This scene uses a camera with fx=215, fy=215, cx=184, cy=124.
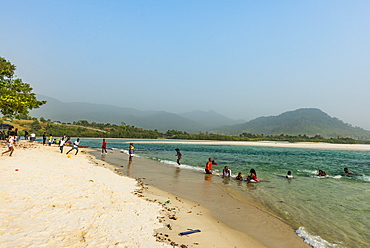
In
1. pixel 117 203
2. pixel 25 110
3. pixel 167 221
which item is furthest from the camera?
pixel 25 110

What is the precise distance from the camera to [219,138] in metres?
119

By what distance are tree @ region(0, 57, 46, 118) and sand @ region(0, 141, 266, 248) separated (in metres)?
16.8

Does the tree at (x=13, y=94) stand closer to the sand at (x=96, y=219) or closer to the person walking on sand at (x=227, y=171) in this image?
the sand at (x=96, y=219)

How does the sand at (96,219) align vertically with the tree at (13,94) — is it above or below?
below

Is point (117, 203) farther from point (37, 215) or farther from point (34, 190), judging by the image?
point (34, 190)

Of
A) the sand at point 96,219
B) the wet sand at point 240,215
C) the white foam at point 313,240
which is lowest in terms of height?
the wet sand at point 240,215

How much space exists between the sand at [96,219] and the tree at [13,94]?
16.8m

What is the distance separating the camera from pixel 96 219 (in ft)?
20.5

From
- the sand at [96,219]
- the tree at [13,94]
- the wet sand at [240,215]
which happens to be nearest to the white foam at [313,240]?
the wet sand at [240,215]

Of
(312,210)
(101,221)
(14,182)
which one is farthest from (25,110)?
(312,210)

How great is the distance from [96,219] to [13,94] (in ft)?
84.8

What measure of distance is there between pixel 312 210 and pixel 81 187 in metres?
10.3

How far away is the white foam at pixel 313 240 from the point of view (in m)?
6.15

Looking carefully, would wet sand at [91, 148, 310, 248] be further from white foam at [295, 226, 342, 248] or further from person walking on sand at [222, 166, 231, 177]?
person walking on sand at [222, 166, 231, 177]
